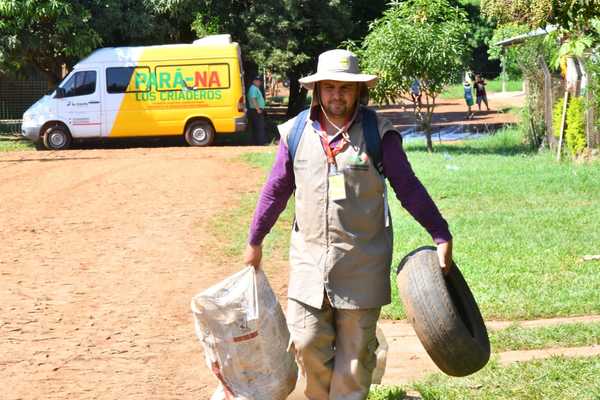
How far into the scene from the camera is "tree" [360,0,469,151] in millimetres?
20625

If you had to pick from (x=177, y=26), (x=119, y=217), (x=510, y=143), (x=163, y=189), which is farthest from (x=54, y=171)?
(x=177, y=26)

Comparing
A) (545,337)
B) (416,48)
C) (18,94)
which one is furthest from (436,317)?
(18,94)

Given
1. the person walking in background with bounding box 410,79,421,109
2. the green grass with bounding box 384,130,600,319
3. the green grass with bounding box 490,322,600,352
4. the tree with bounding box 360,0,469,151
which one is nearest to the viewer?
the green grass with bounding box 490,322,600,352

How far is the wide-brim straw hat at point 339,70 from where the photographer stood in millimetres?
4969

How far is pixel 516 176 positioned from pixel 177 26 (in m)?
17.5

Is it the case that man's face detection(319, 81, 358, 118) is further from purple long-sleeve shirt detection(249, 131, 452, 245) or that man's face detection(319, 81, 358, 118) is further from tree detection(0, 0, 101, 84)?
tree detection(0, 0, 101, 84)

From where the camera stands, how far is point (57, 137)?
84.7 ft

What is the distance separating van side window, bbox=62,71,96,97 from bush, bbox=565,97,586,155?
39.0 feet

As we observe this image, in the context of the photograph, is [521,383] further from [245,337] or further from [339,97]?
[339,97]

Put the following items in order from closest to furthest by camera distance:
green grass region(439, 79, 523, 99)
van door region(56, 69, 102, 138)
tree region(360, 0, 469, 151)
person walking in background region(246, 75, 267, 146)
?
tree region(360, 0, 469, 151) < van door region(56, 69, 102, 138) < person walking in background region(246, 75, 267, 146) < green grass region(439, 79, 523, 99)

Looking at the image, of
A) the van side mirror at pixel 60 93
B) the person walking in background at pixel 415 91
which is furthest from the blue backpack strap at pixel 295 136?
the van side mirror at pixel 60 93

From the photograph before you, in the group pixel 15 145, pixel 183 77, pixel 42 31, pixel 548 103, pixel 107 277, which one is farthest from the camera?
pixel 42 31

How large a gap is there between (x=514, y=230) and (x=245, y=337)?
6392 mm

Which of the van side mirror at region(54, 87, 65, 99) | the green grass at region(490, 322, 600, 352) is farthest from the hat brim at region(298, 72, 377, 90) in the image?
the van side mirror at region(54, 87, 65, 99)
